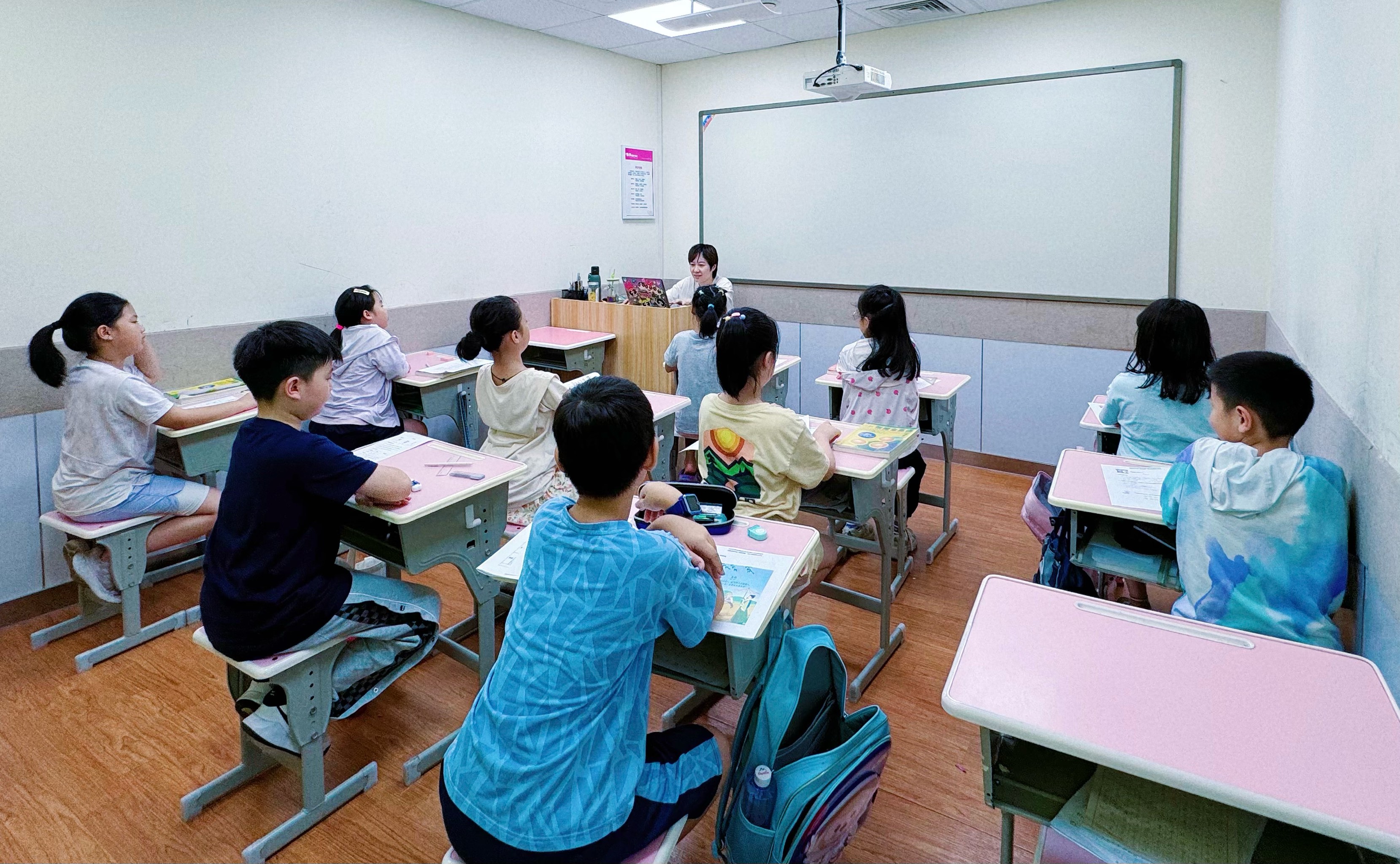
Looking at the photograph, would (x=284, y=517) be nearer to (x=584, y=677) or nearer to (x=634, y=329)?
(x=584, y=677)

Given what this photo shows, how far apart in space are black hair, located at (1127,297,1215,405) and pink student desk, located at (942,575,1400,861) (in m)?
1.48

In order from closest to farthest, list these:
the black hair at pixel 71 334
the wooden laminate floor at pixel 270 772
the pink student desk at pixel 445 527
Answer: the wooden laminate floor at pixel 270 772 < the pink student desk at pixel 445 527 < the black hair at pixel 71 334

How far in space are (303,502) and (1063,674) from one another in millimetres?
1610

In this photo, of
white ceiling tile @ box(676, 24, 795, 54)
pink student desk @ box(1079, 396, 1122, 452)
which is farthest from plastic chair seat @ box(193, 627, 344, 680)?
white ceiling tile @ box(676, 24, 795, 54)

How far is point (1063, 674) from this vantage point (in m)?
1.28

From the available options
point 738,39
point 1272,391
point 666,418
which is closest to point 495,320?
point 666,418

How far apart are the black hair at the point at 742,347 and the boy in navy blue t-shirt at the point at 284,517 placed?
0.96 meters

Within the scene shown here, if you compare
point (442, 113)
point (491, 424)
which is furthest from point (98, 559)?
point (442, 113)

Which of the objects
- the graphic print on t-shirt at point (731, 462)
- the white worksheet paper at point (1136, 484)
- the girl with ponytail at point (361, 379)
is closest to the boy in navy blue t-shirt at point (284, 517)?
the graphic print on t-shirt at point (731, 462)

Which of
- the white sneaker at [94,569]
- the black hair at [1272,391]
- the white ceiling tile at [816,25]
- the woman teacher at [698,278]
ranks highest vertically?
the white ceiling tile at [816,25]

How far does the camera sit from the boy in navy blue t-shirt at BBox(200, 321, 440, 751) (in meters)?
1.84

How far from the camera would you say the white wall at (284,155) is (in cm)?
316

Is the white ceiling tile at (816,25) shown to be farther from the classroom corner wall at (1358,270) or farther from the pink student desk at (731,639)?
the pink student desk at (731,639)

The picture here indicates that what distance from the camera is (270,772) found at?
2271mm
